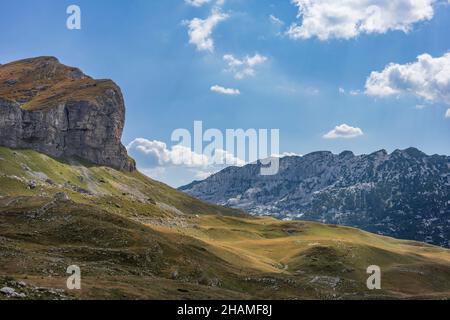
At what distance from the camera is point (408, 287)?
377 feet

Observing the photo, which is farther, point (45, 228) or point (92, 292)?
point (45, 228)

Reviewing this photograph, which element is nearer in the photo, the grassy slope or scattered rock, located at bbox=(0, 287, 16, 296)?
scattered rock, located at bbox=(0, 287, 16, 296)

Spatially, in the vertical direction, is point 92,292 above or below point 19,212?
below

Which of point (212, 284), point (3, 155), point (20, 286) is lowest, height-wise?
point (212, 284)

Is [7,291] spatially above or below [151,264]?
above

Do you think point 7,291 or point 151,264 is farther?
point 151,264

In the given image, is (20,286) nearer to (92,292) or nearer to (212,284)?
(92,292)

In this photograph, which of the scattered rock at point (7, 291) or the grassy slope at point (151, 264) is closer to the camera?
the scattered rock at point (7, 291)
